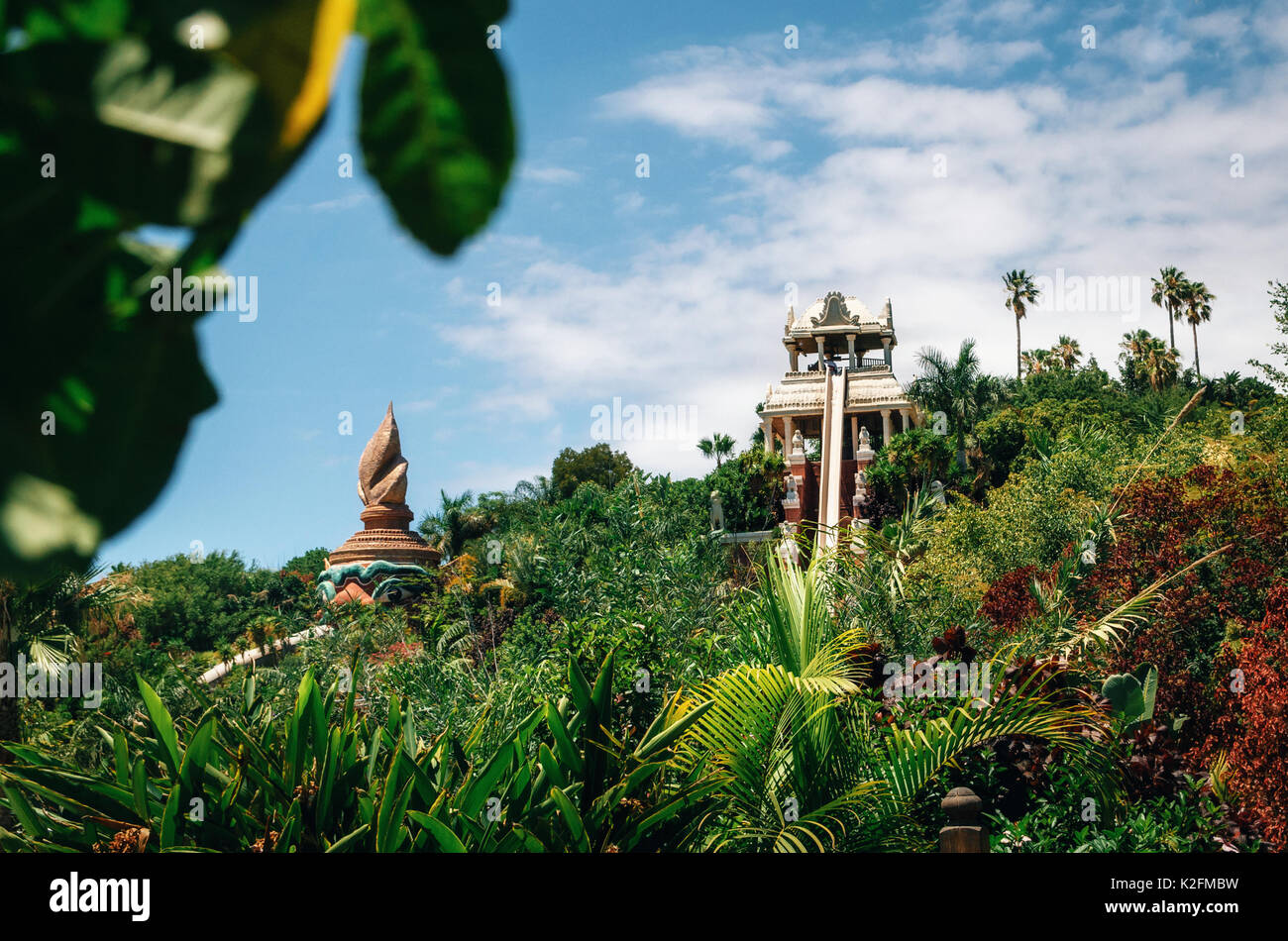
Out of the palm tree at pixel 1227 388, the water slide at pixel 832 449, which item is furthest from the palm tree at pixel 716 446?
the palm tree at pixel 1227 388

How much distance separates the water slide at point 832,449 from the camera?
92.4ft

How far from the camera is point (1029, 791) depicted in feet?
23.5

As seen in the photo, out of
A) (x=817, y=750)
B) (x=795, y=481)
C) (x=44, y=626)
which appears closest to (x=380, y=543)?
(x=795, y=481)

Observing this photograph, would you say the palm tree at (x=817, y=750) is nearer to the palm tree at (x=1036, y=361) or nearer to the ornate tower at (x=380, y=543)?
the ornate tower at (x=380, y=543)

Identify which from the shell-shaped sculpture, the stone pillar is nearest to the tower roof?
the stone pillar

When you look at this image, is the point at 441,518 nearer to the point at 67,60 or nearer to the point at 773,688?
the point at 773,688

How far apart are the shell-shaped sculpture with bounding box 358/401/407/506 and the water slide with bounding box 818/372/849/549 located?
41.1ft

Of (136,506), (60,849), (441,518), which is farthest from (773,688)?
(441,518)

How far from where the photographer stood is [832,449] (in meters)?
30.1

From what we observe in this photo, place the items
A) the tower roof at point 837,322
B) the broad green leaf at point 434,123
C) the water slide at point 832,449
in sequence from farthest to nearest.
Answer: the tower roof at point 837,322
the water slide at point 832,449
the broad green leaf at point 434,123

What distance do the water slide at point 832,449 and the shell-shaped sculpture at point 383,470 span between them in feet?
41.1

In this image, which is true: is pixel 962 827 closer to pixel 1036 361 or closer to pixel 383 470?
pixel 383 470

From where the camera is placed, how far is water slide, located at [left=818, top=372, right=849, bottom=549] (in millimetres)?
28156

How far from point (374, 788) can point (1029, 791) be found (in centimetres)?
469
